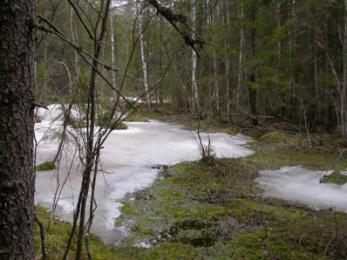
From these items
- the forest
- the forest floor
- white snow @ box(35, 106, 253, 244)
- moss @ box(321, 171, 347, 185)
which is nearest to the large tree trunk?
the forest

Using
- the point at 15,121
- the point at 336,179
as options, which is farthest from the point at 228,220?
the point at 15,121

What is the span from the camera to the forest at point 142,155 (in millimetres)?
1697

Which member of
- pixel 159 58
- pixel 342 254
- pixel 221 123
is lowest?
pixel 342 254

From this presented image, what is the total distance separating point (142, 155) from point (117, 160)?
0.95 metres

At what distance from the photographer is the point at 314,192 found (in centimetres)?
695

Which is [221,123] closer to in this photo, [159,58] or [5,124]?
[159,58]

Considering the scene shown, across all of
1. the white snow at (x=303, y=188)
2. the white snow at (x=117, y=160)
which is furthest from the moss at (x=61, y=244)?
the white snow at (x=303, y=188)

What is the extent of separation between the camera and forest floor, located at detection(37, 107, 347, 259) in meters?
4.45

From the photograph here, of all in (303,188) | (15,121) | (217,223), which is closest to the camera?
(15,121)

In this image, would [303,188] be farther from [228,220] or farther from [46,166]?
[46,166]

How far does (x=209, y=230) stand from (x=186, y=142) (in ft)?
23.8

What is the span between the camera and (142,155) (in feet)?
33.3

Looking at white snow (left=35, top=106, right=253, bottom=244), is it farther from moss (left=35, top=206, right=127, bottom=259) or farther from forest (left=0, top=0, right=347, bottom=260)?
moss (left=35, top=206, right=127, bottom=259)

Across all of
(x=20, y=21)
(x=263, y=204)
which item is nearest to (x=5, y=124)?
(x=20, y=21)
